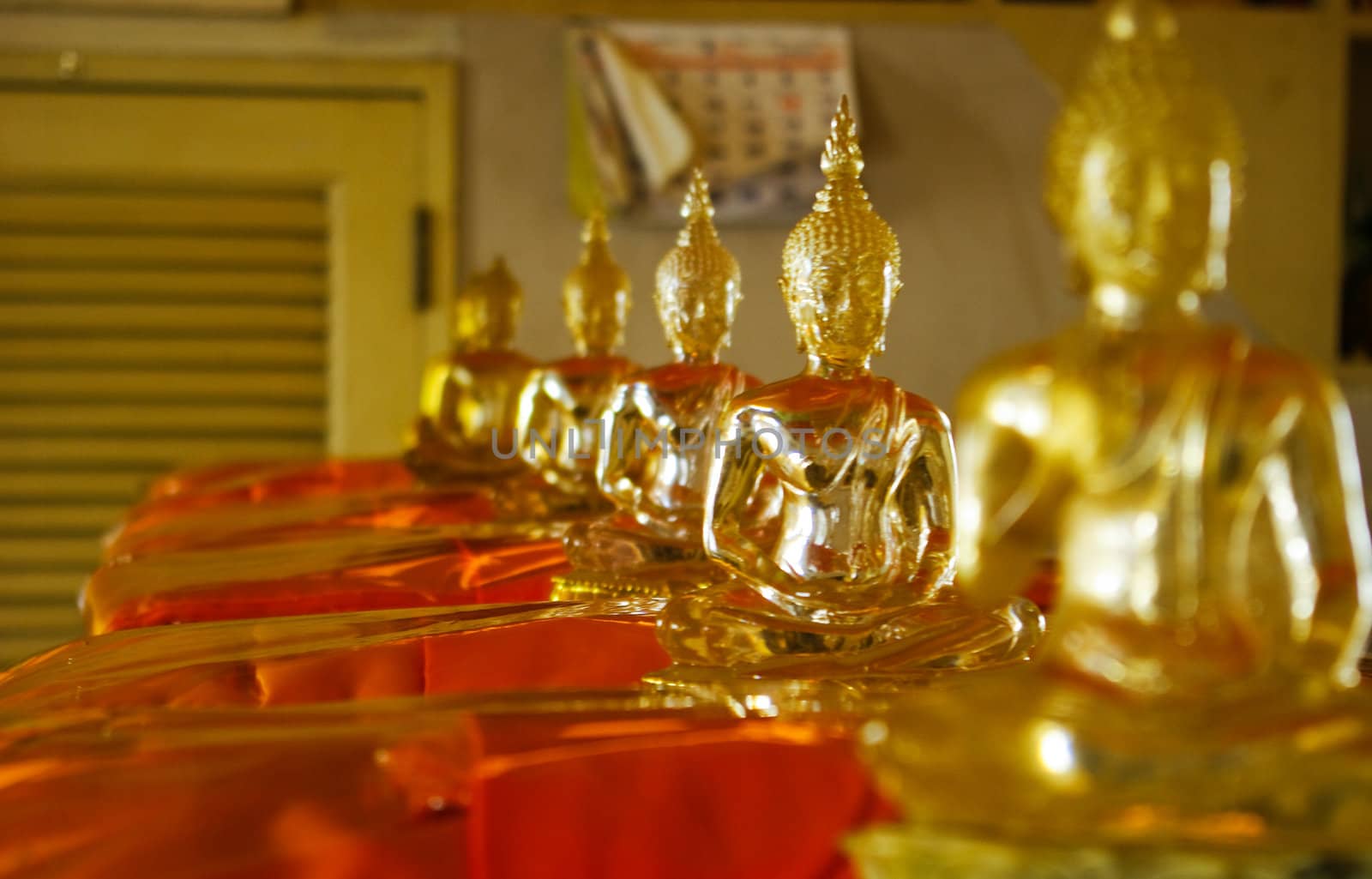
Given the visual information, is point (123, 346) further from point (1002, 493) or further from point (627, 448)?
point (1002, 493)

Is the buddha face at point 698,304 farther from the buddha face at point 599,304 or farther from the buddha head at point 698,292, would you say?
the buddha face at point 599,304

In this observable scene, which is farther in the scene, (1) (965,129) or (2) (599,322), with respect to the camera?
(1) (965,129)

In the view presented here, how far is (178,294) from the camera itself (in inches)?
106

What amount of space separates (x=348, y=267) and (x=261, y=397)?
0.28 meters

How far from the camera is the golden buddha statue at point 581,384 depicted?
1.33 m

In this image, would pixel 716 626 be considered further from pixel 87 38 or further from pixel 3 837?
pixel 87 38

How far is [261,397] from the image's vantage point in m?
2.76

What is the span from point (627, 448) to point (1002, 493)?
0.64 meters

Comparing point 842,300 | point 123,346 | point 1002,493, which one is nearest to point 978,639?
point 842,300

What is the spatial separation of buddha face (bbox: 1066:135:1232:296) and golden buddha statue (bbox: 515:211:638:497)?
2.73 ft

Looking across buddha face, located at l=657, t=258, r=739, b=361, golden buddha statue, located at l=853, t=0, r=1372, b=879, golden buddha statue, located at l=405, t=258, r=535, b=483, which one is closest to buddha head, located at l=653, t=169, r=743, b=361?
buddha face, located at l=657, t=258, r=739, b=361

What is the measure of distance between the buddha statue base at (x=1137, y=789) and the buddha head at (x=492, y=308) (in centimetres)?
138

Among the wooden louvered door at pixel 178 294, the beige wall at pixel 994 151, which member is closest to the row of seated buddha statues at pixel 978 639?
the beige wall at pixel 994 151

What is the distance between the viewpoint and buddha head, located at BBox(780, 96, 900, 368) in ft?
2.72
